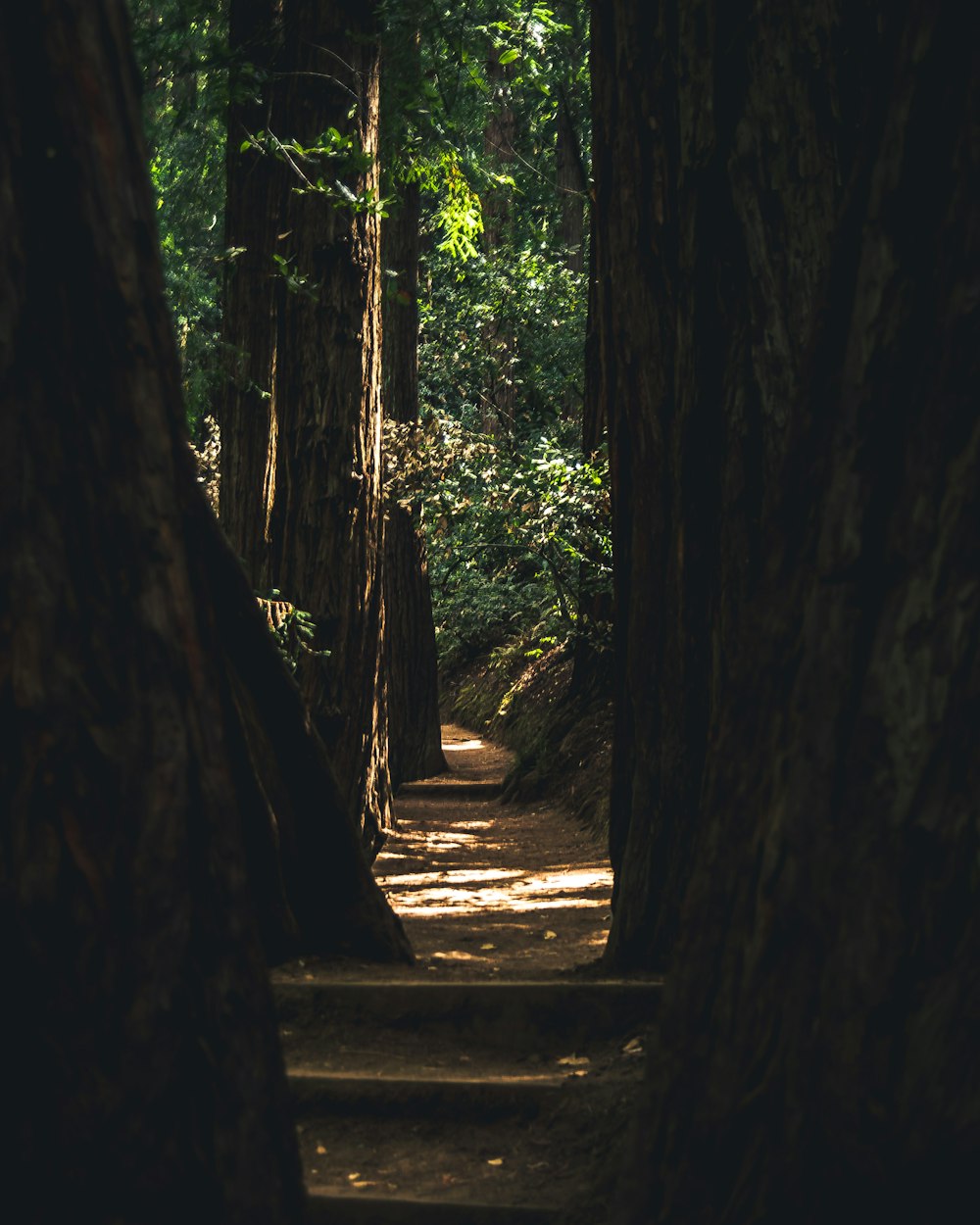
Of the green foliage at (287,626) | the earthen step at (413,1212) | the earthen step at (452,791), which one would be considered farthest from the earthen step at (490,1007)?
the earthen step at (452,791)

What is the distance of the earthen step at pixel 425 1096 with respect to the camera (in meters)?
3.77

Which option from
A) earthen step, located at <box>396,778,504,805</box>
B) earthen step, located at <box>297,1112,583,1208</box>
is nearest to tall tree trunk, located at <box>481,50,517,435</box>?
earthen step, located at <box>396,778,504,805</box>

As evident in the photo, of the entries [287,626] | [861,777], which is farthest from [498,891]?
[861,777]

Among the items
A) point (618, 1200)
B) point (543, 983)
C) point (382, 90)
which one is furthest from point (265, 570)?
point (618, 1200)

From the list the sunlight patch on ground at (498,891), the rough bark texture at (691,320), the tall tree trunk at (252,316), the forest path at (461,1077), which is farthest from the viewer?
the tall tree trunk at (252,316)

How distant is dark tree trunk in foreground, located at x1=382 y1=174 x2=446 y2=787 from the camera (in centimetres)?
1439

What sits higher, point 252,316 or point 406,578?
point 252,316

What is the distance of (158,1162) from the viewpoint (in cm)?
211

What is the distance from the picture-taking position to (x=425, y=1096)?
3.84 meters

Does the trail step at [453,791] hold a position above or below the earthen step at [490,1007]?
below

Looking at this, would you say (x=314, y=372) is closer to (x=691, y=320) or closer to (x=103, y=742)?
(x=691, y=320)

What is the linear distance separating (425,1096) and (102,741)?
2137mm

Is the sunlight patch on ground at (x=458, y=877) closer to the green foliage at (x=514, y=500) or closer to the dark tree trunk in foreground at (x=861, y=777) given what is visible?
the green foliage at (x=514, y=500)

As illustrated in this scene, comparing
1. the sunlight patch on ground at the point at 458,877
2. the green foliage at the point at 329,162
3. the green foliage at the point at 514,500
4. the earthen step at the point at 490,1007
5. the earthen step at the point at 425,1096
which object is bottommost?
the sunlight patch on ground at the point at 458,877
